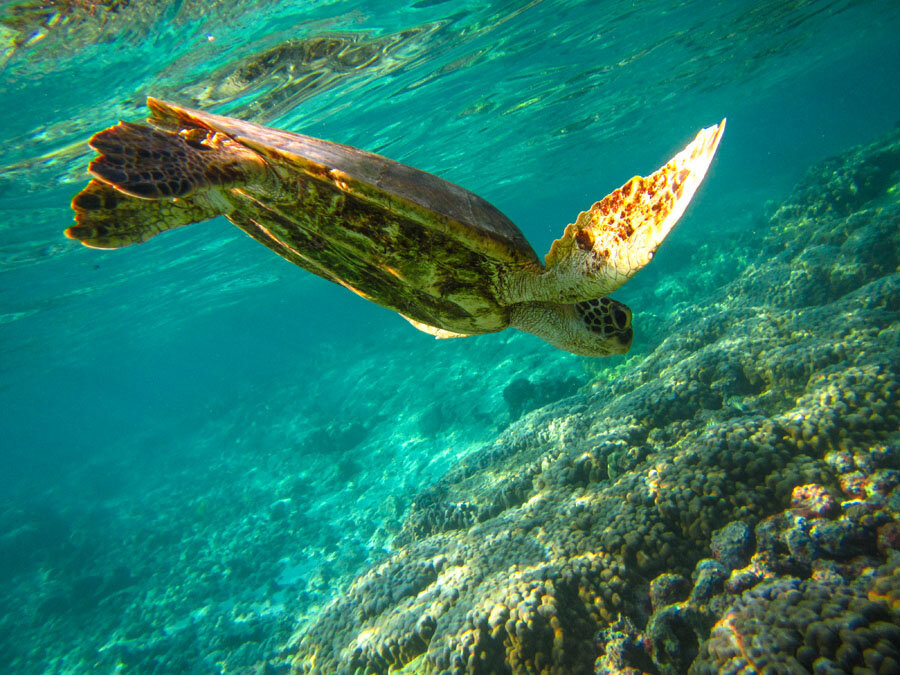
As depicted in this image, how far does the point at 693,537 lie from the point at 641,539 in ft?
1.70

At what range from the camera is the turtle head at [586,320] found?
3.36 metres

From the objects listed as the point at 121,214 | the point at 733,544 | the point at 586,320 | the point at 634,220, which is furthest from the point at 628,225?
the point at 733,544

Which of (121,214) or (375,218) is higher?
(121,214)

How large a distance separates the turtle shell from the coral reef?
3082 millimetres

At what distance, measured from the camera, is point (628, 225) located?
88.7 inches

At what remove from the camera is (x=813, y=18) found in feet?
64.3

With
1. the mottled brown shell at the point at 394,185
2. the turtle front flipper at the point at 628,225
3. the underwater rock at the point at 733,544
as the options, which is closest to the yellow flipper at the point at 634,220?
the turtle front flipper at the point at 628,225

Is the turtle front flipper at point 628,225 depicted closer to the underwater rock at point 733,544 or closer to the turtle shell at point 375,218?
the turtle shell at point 375,218

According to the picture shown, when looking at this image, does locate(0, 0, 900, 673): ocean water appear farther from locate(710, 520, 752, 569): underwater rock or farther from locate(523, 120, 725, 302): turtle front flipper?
locate(523, 120, 725, 302): turtle front flipper

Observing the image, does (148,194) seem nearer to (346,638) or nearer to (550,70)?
(346,638)

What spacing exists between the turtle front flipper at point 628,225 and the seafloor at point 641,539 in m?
2.77

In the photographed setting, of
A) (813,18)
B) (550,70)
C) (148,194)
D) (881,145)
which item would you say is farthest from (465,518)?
(813,18)

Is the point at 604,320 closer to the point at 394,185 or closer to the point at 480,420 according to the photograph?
the point at 394,185

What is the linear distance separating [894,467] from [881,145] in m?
16.2
